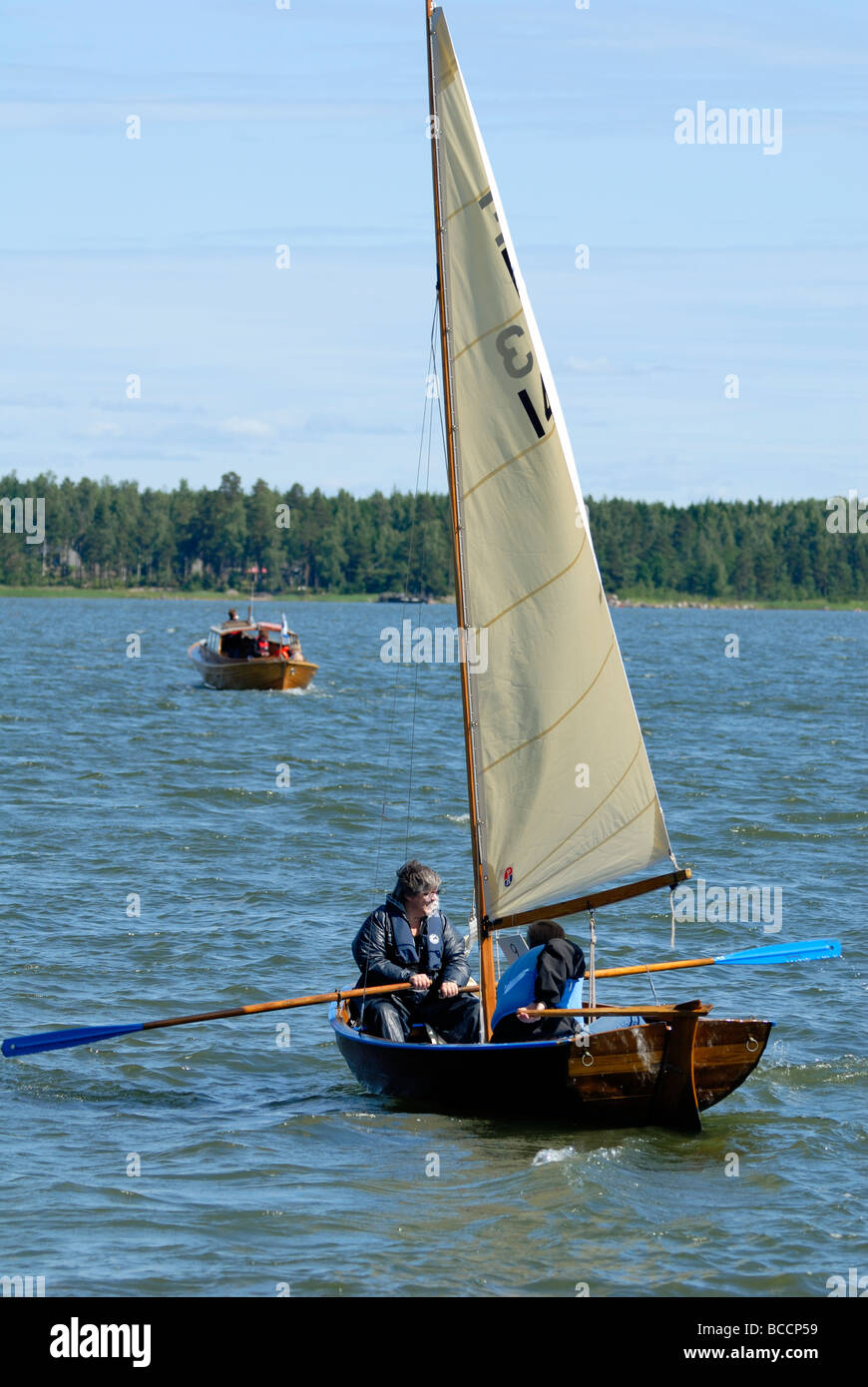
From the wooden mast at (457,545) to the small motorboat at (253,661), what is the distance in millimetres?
42586

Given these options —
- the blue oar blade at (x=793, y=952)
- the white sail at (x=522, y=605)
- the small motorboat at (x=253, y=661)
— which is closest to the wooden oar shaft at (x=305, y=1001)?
the white sail at (x=522, y=605)

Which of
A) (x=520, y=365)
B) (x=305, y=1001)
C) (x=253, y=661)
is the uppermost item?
(x=520, y=365)

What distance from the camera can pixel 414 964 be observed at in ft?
42.4

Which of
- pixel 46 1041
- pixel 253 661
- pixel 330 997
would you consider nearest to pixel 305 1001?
pixel 330 997

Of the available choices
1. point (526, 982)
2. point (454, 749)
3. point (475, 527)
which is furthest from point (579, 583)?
point (454, 749)

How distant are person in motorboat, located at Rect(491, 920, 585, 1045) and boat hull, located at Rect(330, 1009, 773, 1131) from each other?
265mm

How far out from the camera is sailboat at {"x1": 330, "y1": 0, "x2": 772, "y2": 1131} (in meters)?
11.9

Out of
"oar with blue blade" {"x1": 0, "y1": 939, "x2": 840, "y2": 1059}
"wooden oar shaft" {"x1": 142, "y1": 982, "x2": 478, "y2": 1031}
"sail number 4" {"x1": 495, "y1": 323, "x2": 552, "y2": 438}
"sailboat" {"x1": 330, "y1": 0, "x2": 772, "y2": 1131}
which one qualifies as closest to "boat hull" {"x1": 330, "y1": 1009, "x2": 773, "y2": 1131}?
"sailboat" {"x1": 330, "y1": 0, "x2": 772, "y2": 1131}

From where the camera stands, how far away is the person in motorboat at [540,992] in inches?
466

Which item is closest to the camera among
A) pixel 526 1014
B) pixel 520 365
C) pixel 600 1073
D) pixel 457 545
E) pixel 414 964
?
pixel 600 1073

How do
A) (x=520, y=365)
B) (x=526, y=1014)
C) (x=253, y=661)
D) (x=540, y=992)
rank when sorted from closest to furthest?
(x=526, y=1014), (x=540, y=992), (x=520, y=365), (x=253, y=661)

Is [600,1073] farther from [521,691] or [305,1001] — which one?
[521,691]

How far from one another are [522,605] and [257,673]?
4388cm

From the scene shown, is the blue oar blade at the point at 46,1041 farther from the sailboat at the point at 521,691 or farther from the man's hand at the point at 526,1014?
the man's hand at the point at 526,1014
